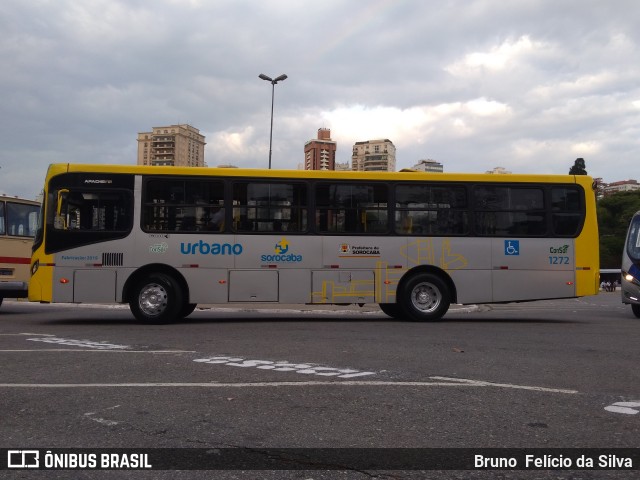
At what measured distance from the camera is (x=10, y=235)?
13578mm

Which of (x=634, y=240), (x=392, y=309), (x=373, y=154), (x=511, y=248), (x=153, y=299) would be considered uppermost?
(x=373, y=154)

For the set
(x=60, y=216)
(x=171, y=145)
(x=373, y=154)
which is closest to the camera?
(x=60, y=216)

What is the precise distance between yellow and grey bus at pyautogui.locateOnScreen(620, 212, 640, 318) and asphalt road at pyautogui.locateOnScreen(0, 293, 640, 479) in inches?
213

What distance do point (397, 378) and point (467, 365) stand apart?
1216 millimetres

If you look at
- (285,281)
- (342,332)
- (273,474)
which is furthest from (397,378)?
(285,281)

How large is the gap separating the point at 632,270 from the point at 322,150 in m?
33.0

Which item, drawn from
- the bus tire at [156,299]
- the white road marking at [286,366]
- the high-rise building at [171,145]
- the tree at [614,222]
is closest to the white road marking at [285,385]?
the white road marking at [286,366]

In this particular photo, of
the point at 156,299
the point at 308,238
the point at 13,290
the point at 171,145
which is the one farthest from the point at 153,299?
the point at 171,145

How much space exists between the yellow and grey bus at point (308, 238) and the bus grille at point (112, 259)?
0.02 meters

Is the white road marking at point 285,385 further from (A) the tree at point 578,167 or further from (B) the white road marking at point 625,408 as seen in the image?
(A) the tree at point 578,167

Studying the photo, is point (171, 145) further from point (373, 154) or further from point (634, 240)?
point (634, 240)

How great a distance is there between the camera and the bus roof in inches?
442

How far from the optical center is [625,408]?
464 cm

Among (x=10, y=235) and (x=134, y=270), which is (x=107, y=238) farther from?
(x=10, y=235)
